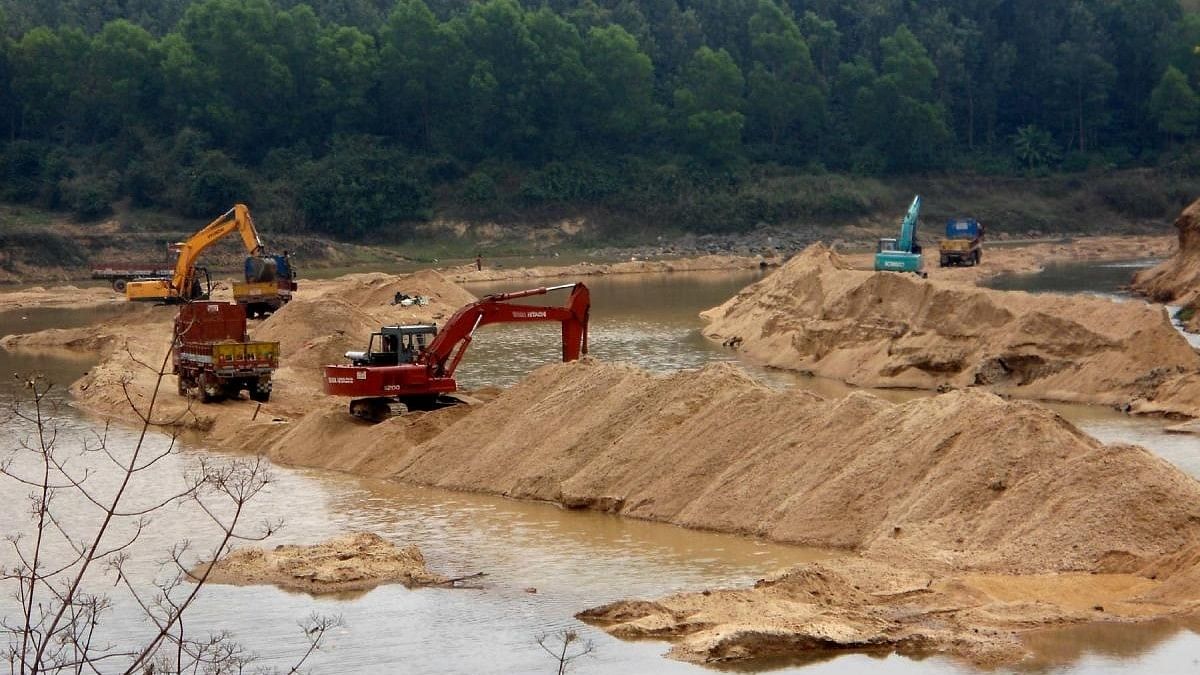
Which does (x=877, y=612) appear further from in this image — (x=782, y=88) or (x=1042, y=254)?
(x=782, y=88)

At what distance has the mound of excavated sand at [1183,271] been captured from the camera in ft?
198

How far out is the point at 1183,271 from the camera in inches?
2442

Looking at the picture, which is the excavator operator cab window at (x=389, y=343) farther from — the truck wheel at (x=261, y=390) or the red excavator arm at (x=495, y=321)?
the truck wheel at (x=261, y=390)

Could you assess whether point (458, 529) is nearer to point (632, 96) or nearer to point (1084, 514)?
point (1084, 514)

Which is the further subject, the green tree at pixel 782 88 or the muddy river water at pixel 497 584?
the green tree at pixel 782 88

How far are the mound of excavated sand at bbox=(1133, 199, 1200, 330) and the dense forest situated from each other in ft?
159

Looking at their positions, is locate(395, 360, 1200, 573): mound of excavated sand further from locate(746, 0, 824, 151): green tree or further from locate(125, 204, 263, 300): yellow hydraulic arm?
locate(746, 0, 824, 151): green tree

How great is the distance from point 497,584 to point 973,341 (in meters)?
22.9

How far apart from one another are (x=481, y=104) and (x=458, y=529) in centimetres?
8981

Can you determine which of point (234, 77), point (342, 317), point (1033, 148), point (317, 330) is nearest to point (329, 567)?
point (317, 330)

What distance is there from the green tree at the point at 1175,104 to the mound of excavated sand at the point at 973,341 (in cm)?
7871

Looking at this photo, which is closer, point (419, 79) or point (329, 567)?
point (329, 567)

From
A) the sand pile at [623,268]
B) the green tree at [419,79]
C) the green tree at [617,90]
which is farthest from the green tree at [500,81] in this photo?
the sand pile at [623,268]

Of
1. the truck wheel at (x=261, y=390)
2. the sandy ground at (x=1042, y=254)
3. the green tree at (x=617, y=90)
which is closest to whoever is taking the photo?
the truck wheel at (x=261, y=390)
